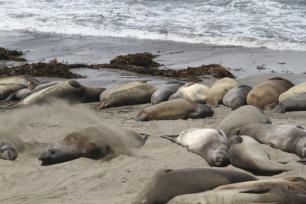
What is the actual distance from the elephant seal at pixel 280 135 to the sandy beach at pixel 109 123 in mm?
96

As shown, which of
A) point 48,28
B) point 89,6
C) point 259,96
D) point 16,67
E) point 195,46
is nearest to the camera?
point 259,96

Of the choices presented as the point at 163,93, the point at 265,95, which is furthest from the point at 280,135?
the point at 163,93

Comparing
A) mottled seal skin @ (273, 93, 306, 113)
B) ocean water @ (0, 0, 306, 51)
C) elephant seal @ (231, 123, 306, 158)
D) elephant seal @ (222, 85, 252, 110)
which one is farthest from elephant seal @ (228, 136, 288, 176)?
ocean water @ (0, 0, 306, 51)

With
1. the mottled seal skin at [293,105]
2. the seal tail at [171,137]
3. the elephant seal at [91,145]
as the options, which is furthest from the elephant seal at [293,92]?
the elephant seal at [91,145]

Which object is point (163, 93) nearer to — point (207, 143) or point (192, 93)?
point (192, 93)

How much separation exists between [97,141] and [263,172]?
1769 millimetres

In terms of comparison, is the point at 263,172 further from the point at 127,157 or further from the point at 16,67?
the point at 16,67

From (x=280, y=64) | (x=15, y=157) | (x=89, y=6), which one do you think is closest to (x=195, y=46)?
(x=280, y=64)

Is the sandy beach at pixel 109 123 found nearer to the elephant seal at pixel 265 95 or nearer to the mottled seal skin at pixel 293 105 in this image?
the mottled seal skin at pixel 293 105

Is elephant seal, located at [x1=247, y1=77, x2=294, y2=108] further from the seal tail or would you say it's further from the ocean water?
the ocean water

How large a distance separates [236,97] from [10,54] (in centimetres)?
584

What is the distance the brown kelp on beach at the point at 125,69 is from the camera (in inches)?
357

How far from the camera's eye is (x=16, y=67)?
953 centimetres

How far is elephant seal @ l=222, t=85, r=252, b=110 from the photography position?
712cm
